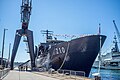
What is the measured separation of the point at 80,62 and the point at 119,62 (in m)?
72.0

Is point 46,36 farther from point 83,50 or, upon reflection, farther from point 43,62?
point 83,50

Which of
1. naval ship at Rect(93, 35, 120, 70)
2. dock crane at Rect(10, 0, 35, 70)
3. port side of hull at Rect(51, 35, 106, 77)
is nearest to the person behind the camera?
port side of hull at Rect(51, 35, 106, 77)

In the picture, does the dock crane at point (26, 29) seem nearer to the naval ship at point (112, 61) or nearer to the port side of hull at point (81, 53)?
the port side of hull at point (81, 53)

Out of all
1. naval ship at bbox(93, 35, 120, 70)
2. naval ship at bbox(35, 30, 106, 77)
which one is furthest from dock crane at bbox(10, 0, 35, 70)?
naval ship at bbox(93, 35, 120, 70)

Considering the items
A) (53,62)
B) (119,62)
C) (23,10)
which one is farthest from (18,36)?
(119,62)

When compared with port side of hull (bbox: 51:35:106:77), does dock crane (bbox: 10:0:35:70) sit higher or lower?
higher

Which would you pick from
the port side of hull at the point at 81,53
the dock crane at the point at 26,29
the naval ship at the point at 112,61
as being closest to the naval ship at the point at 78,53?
the port side of hull at the point at 81,53

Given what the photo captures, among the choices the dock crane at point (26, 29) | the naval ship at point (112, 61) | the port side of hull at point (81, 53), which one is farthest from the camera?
the naval ship at point (112, 61)

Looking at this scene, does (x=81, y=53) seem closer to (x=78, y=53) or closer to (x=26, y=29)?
(x=78, y=53)

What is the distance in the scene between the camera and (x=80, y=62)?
35.8 metres

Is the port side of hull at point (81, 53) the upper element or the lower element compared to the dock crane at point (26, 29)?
lower

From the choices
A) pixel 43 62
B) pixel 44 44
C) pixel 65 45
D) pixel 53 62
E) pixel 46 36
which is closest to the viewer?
pixel 65 45

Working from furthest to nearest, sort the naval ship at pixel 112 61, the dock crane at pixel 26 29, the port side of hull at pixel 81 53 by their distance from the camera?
the naval ship at pixel 112 61 → the dock crane at pixel 26 29 → the port side of hull at pixel 81 53

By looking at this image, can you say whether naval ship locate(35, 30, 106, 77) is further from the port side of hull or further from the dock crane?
the dock crane
